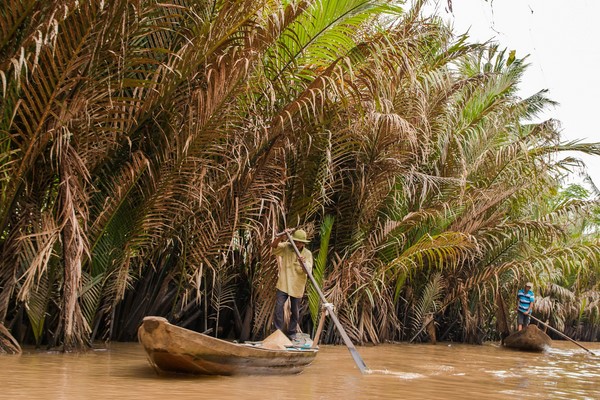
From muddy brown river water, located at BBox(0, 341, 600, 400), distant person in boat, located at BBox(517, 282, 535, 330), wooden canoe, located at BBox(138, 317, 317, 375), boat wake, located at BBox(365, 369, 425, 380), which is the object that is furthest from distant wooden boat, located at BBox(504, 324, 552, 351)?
wooden canoe, located at BBox(138, 317, 317, 375)

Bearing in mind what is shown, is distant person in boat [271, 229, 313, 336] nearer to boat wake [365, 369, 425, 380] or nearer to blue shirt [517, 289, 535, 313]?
boat wake [365, 369, 425, 380]

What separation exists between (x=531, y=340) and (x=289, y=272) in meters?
6.86

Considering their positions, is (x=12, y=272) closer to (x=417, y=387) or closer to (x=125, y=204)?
(x=125, y=204)

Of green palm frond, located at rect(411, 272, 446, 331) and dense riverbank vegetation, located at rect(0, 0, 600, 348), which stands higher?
dense riverbank vegetation, located at rect(0, 0, 600, 348)

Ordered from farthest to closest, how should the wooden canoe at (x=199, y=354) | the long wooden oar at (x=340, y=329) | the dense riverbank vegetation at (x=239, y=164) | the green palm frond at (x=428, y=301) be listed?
the green palm frond at (x=428, y=301) → the long wooden oar at (x=340, y=329) → the dense riverbank vegetation at (x=239, y=164) → the wooden canoe at (x=199, y=354)

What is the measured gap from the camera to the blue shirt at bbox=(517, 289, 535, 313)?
15.6 metres

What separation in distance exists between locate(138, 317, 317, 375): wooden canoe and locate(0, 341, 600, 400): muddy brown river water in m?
0.11

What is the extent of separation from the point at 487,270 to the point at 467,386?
7368 mm

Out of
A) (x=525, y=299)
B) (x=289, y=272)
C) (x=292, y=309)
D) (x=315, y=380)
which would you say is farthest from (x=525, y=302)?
(x=315, y=380)

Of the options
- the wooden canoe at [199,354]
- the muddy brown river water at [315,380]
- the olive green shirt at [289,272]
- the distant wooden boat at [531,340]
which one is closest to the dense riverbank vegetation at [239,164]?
the olive green shirt at [289,272]

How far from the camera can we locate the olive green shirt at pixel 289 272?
376 inches

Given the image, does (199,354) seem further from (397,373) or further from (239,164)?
(239,164)

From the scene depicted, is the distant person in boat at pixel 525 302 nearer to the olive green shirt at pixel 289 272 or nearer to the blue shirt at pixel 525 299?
the blue shirt at pixel 525 299

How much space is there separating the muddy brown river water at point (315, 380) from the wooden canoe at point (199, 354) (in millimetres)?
111
